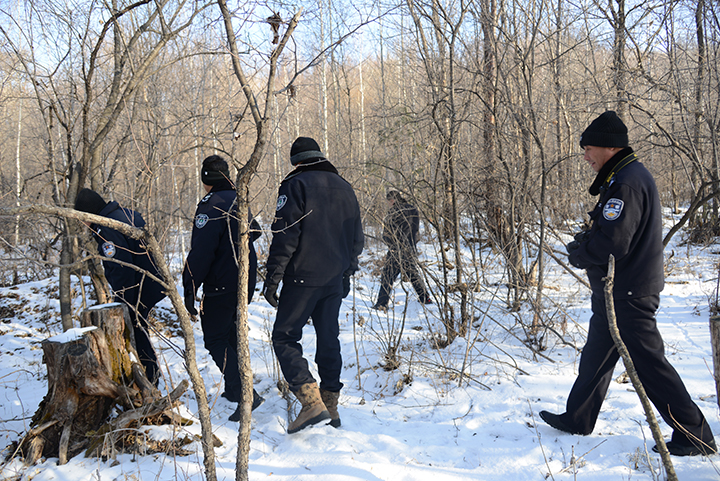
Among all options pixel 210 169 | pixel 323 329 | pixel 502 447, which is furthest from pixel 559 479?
pixel 210 169

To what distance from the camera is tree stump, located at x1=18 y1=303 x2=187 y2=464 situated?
103 inches

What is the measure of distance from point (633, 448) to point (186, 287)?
3.03 metres

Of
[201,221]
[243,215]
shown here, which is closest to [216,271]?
[201,221]

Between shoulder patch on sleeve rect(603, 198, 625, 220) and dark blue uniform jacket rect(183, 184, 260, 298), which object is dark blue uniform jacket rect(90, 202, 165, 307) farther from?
shoulder patch on sleeve rect(603, 198, 625, 220)

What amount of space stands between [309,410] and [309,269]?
91 centimetres

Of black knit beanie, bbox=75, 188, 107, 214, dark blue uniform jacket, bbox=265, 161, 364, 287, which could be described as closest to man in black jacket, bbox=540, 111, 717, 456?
dark blue uniform jacket, bbox=265, 161, 364, 287

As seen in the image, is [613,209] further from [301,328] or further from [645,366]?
[301,328]

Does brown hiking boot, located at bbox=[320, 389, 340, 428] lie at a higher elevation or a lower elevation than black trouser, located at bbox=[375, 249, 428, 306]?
lower

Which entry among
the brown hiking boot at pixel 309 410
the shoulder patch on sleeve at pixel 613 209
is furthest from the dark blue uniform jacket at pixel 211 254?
the shoulder patch on sleeve at pixel 613 209

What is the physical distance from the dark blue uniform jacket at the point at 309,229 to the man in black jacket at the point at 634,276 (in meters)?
1.49

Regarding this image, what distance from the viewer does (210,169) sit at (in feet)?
10.9

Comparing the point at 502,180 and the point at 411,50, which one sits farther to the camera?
the point at 411,50

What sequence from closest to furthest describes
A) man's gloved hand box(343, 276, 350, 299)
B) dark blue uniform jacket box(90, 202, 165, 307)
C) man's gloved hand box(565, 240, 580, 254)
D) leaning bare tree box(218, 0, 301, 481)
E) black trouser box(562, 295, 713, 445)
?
leaning bare tree box(218, 0, 301, 481) < black trouser box(562, 295, 713, 445) < man's gloved hand box(565, 240, 580, 254) < man's gloved hand box(343, 276, 350, 299) < dark blue uniform jacket box(90, 202, 165, 307)

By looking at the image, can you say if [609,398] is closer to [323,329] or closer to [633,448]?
[633,448]
